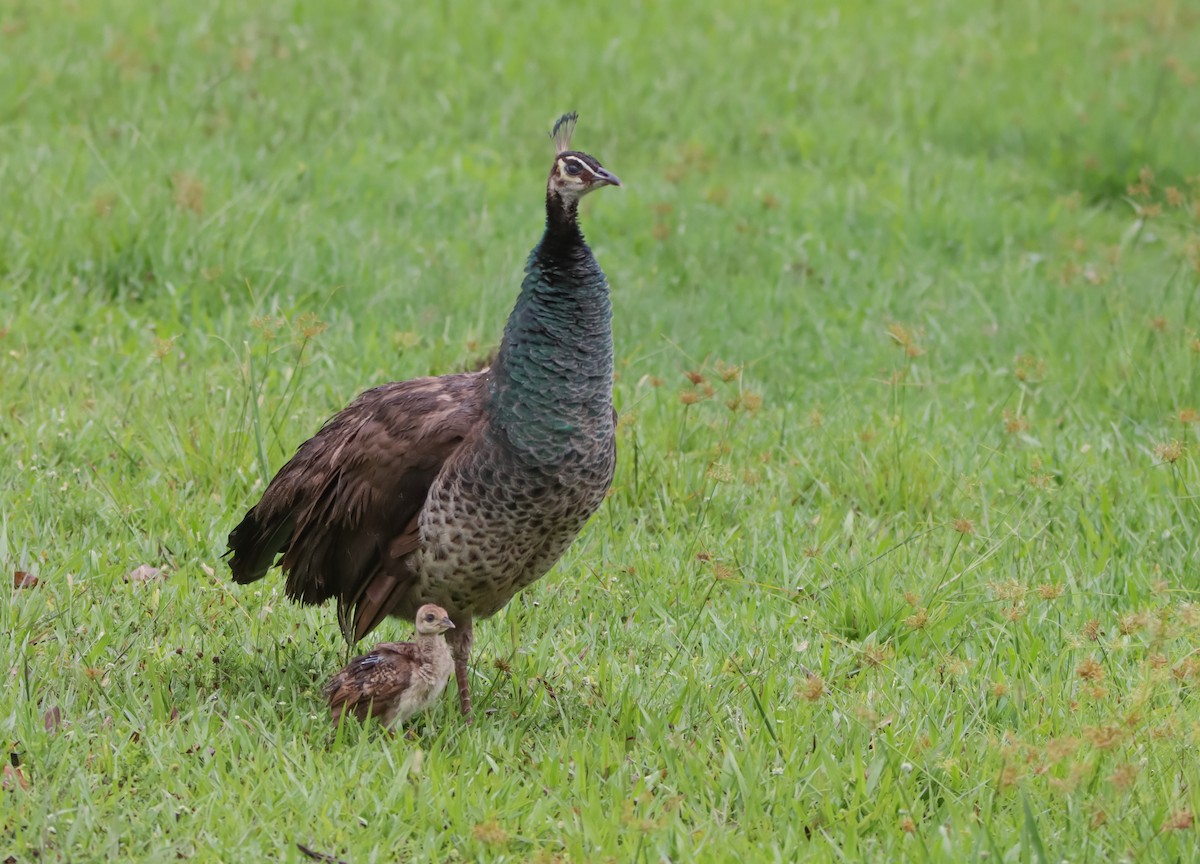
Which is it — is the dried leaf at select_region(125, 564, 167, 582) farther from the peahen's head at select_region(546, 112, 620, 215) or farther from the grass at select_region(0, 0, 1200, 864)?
the peahen's head at select_region(546, 112, 620, 215)

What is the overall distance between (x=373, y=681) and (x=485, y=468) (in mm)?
666

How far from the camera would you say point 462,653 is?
4.79 metres

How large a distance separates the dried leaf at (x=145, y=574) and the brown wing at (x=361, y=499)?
400 millimetres

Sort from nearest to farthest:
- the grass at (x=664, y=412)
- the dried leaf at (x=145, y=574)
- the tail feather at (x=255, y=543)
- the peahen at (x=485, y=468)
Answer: the grass at (x=664, y=412) → the peahen at (x=485, y=468) → the tail feather at (x=255, y=543) → the dried leaf at (x=145, y=574)

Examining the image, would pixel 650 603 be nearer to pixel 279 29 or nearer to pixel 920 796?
pixel 920 796

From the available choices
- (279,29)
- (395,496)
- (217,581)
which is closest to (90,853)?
(395,496)

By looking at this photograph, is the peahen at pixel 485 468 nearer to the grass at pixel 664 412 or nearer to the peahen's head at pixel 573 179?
the peahen's head at pixel 573 179

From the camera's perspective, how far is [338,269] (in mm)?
7789

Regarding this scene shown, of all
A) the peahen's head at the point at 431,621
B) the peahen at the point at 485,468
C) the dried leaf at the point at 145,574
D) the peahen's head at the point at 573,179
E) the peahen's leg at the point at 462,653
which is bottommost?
the dried leaf at the point at 145,574

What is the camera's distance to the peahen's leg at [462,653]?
15.1ft

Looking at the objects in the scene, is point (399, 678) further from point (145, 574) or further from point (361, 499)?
point (145, 574)

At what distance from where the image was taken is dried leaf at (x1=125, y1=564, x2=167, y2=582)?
17.3 ft

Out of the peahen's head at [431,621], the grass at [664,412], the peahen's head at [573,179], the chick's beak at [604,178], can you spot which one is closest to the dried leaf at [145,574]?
the grass at [664,412]

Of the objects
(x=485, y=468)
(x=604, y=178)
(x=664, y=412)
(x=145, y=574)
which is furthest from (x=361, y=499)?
(x=664, y=412)
